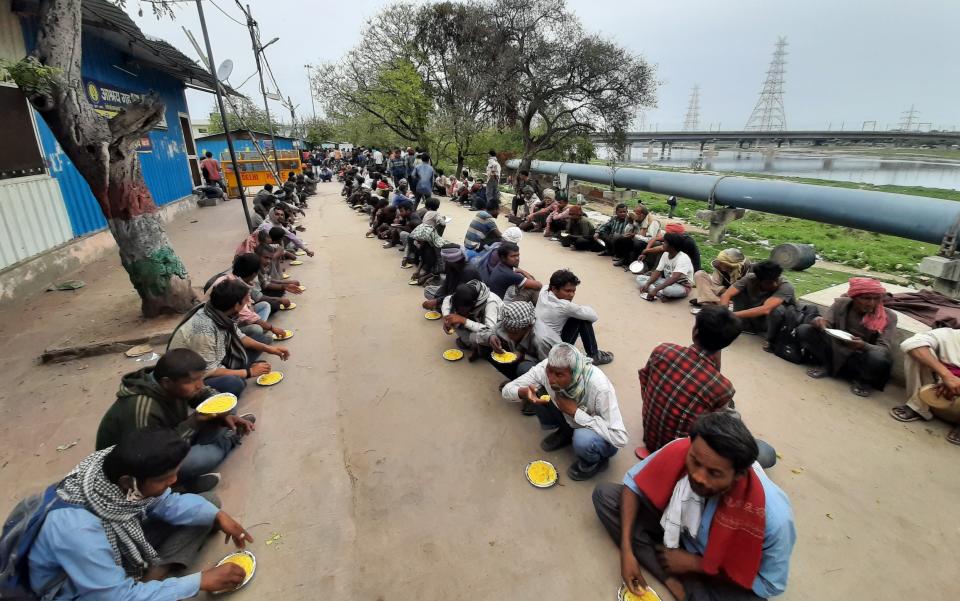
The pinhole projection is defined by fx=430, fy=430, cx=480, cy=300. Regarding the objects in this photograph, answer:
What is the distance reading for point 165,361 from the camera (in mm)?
Answer: 2439

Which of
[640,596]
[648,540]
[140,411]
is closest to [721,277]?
[648,540]

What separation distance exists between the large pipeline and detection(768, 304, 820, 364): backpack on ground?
2.68 metres

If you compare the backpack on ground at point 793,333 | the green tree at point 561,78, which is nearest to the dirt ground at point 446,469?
the backpack on ground at point 793,333

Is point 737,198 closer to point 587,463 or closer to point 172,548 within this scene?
point 587,463

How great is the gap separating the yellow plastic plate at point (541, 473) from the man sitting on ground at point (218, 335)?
2.46 m

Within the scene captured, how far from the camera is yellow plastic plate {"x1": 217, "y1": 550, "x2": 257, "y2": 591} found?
2230mm

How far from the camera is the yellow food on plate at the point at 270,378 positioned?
4.04 meters

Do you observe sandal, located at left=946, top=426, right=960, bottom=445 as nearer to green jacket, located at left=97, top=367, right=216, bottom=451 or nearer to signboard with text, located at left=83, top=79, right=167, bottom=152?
green jacket, located at left=97, top=367, right=216, bottom=451

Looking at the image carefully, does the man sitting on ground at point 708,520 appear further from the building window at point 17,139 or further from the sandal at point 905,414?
the building window at point 17,139

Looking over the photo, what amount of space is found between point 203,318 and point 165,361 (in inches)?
40.3

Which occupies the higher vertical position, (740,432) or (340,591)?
(740,432)

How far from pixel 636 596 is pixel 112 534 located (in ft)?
7.93

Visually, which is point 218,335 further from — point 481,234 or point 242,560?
point 481,234

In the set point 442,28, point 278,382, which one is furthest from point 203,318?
point 442,28
